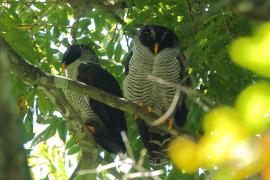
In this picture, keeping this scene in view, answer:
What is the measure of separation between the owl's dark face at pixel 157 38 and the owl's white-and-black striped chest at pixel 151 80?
0.29ft

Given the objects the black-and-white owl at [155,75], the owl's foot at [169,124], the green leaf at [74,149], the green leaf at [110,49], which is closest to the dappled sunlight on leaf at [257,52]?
the owl's foot at [169,124]

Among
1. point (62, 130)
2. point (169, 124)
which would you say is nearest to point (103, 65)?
point (62, 130)

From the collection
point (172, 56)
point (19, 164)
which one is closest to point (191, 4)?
point (172, 56)

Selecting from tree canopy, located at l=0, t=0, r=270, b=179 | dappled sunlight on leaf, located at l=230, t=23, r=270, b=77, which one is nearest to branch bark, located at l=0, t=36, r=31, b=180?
dappled sunlight on leaf, located at l=230, t=23, r=270, b=77

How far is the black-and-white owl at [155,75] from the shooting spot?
5.88 metres

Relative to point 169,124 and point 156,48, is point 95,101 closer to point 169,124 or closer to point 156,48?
point 156,48

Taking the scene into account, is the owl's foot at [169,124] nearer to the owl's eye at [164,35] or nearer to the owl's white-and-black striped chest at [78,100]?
the owl's eye at [164,35]

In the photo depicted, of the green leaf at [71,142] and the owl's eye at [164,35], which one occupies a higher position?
the owl's eye at [164,35]

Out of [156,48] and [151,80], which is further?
[156,48]

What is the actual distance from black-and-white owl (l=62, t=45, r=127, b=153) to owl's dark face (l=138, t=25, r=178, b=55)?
0.59 meters

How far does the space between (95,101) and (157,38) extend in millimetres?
1075

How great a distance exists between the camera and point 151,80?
5.97 meters

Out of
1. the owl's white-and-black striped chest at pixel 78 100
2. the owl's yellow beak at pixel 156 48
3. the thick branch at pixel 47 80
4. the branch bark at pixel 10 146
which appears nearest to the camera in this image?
the branch bark at pixel 10 146

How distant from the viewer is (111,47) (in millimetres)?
6355
